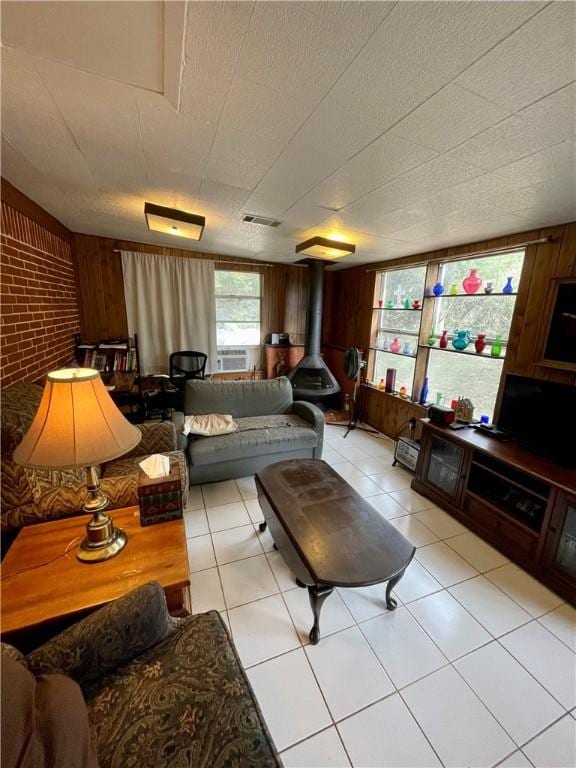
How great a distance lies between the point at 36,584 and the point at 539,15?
2348mm

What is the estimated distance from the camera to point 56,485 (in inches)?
59.5

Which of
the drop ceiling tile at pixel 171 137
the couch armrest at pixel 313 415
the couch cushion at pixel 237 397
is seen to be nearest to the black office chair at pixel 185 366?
the couch cushion at pixel 237 397

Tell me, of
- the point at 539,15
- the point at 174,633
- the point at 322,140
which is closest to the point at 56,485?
the point at 174,633

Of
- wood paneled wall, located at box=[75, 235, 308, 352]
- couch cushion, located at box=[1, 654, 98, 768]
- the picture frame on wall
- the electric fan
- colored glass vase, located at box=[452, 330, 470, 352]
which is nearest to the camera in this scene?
couch cushion, located at box=[1, 654, 98, 768]

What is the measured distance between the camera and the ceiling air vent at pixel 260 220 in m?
2.53

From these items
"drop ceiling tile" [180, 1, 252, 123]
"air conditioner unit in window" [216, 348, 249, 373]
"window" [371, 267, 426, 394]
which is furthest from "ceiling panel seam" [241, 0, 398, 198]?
"air conditioner unit in window" [216, 348, 249, 373]

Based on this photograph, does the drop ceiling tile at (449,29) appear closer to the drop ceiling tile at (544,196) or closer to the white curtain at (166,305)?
the drop ceiling tile at (544,196)

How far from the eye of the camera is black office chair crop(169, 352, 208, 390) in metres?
4.17

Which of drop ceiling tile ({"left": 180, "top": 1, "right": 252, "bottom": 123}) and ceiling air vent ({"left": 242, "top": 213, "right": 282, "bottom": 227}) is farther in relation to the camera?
ceiling air vent ({"left": 242, "top": 213, "right": 282, "bottom": 227})

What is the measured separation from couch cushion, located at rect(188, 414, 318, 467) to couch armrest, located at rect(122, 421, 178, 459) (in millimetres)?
266

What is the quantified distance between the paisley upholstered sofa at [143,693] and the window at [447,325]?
9.50ft

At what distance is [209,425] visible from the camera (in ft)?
9.15

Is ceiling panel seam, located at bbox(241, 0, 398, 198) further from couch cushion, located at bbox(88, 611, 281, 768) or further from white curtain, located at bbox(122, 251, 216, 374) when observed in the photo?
white curtain, located at bbox(122, 251, 216, 374)

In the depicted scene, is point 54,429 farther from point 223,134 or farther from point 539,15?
point 539,15
